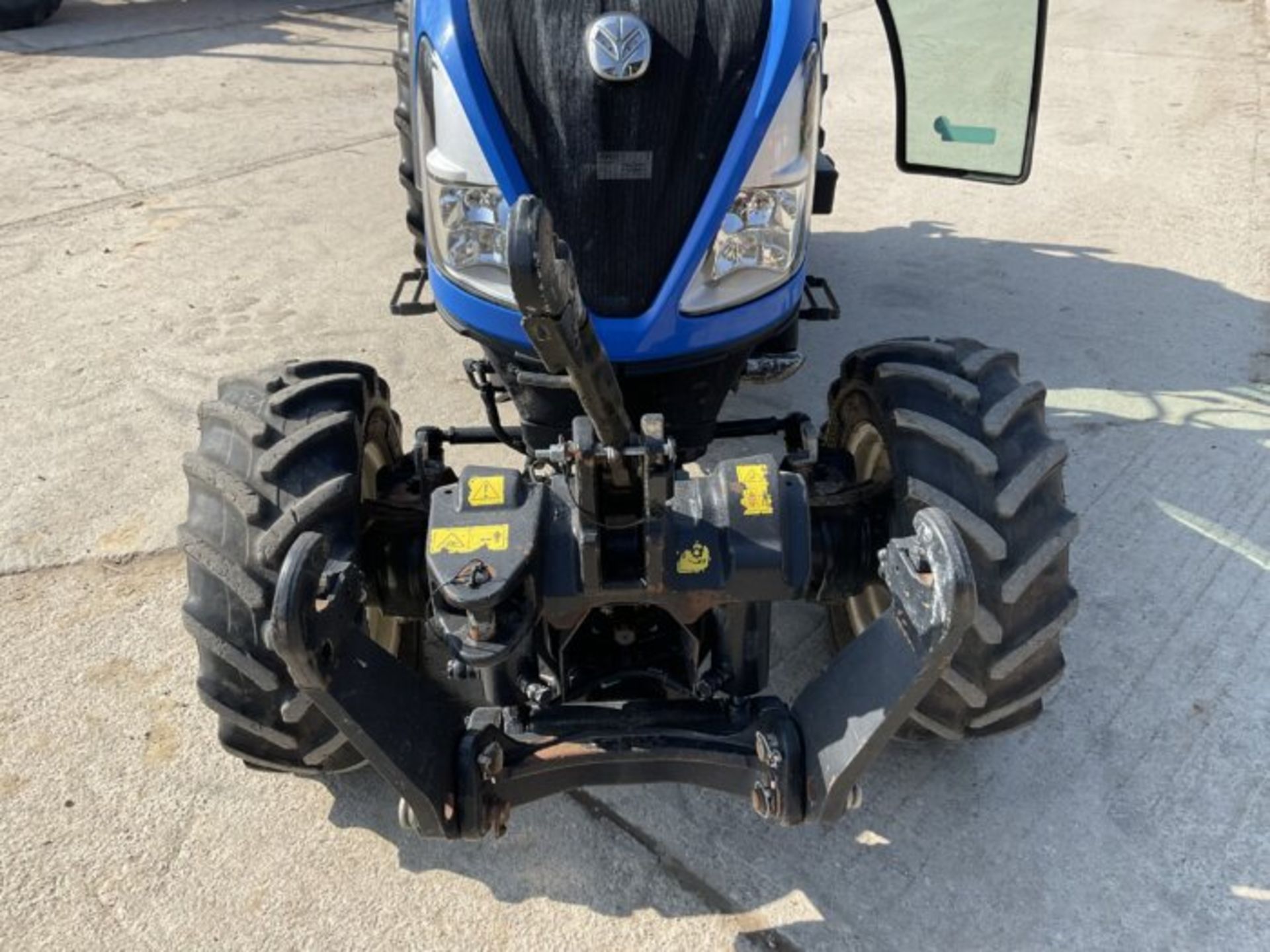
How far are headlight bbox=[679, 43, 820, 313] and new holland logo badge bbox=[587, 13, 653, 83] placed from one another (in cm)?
33

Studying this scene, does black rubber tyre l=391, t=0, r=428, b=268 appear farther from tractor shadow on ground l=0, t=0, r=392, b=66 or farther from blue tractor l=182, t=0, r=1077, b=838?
tractor shadow on ground l=0, t=0, r=392, b=66

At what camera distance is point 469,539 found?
1.78m

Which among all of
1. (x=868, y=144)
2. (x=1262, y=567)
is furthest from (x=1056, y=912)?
(x=868, y=144)

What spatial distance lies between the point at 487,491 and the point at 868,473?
1211 mm

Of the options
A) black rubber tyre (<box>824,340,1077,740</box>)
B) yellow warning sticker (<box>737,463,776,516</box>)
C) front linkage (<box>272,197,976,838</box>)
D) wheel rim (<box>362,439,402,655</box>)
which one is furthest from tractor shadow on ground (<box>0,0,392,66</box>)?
yellow warning sticker (<box>737,463,776,516</box>)

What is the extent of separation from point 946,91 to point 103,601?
3280mm

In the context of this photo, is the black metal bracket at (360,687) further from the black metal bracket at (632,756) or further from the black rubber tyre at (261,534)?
the black rubber tyre at (261,534)

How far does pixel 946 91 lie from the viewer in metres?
3.71

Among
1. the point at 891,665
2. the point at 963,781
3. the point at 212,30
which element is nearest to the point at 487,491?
the point at 891,665

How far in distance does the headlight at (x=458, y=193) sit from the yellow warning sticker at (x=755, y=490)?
2.64 ft

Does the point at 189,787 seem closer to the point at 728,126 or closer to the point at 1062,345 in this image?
the point at 728,126

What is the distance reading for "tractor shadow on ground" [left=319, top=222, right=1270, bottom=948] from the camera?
7.97ft

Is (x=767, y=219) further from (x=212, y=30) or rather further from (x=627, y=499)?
(x=212, y=30)

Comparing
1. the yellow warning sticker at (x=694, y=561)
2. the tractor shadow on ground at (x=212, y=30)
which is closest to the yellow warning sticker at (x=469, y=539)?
the yellow warning sticker at (x=694, y=561)
